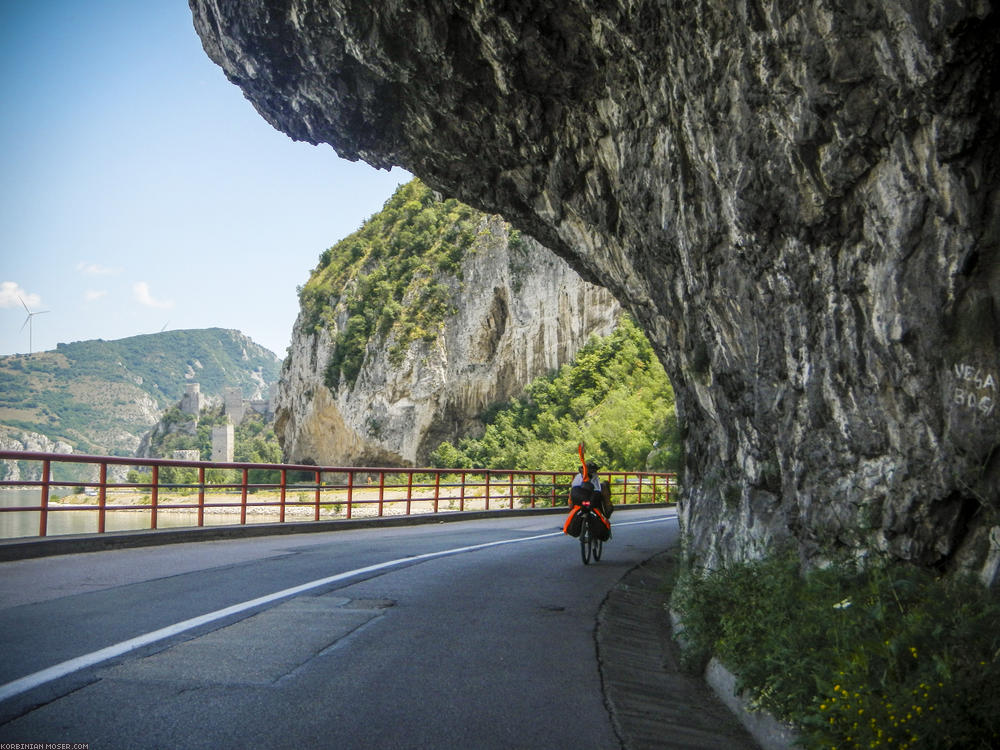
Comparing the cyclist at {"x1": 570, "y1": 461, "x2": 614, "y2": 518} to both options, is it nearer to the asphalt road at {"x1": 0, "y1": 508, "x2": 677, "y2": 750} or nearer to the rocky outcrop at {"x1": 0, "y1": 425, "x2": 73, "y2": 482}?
the asphalt road at {"x1": 0, "y1": 508, "x2": 677, "y2": 750}

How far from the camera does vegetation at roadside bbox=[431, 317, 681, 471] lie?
42062mm

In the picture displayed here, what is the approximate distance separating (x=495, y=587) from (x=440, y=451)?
2148 inches

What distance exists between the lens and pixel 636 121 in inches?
420

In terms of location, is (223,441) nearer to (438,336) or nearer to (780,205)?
(438,336)

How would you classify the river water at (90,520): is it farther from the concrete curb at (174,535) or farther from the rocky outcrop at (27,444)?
the rocky outcrop at (27,444)

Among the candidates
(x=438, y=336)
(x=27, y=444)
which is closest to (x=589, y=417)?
(x=438, y=336)

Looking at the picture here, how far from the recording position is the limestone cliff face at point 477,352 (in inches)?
2505

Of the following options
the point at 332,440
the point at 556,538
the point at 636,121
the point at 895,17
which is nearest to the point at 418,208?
the point at 332,440

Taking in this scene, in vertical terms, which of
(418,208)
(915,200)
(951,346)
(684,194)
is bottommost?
(951,346)

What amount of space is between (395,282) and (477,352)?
431 inches

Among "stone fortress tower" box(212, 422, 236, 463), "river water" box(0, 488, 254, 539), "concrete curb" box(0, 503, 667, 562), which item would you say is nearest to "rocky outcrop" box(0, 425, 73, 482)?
"stone fortress tower" box(212, 422, 236, 463)

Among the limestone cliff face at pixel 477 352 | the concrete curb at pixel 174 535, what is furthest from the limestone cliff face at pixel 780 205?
the limestone cliff face at pixel 477 352

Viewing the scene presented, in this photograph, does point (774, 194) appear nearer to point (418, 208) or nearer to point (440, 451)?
point (440, 451)

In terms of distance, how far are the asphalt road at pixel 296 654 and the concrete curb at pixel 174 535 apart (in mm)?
336
